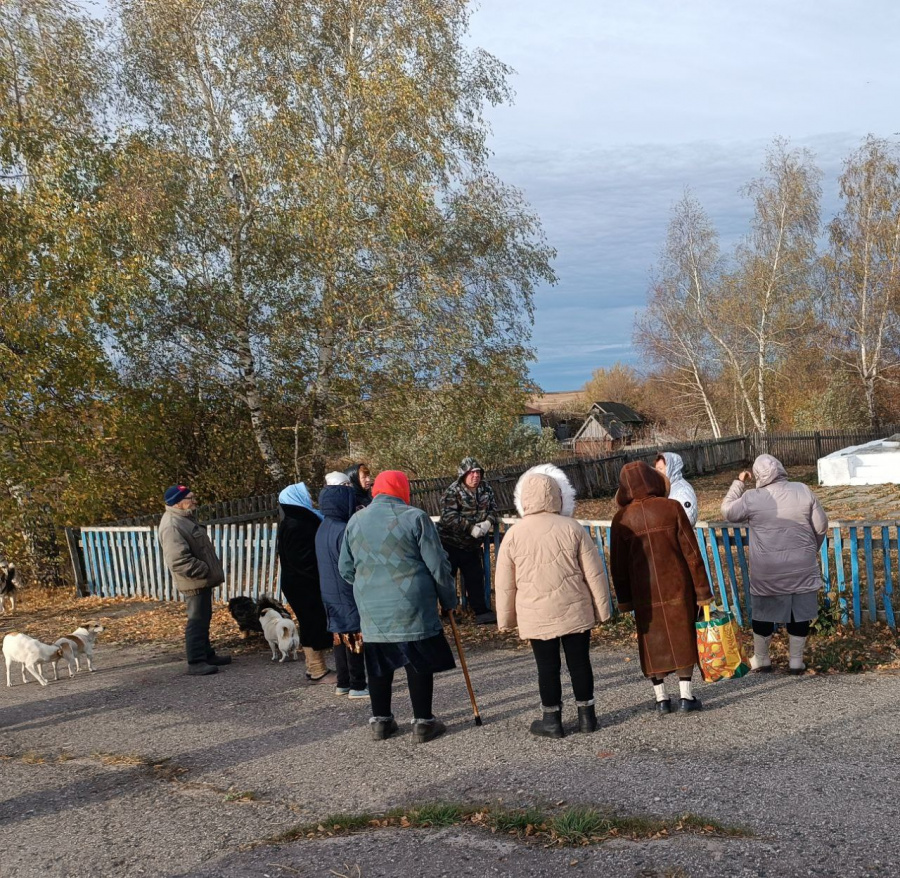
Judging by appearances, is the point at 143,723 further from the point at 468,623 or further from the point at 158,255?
the point at 158,255

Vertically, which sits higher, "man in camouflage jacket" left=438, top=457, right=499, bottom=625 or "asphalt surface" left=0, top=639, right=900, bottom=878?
"man in camouflage jacket" left=438, top=457, right=499, bottom=625

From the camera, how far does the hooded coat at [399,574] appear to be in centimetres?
556

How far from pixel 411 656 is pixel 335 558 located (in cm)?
130

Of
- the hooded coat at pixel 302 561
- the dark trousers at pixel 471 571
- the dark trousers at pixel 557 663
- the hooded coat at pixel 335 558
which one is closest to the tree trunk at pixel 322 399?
the dark trousers at pixel 471 571

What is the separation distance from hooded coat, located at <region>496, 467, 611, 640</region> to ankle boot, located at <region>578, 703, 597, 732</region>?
1.75 feet

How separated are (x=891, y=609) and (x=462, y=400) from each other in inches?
429

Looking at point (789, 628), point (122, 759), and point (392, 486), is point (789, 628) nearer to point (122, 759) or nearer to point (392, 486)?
point (392, 486)

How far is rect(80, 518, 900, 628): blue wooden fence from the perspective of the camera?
775 centimetres

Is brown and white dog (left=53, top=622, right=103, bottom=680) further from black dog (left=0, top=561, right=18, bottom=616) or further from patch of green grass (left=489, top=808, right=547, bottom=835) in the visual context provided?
patch of green grass (left=489, top=808, right=547, bottom=835)

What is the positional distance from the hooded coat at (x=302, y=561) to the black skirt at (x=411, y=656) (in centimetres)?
181

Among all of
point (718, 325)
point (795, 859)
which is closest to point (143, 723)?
point (795, 859)

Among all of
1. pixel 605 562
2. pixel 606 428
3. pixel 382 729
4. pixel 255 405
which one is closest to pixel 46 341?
pixel 255 405

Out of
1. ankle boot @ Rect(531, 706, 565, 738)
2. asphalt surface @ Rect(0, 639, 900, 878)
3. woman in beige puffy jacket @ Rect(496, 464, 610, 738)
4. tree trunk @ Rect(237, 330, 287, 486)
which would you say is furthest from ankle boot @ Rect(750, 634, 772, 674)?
tree trunk @ Rect(237, 330, 287, 486)

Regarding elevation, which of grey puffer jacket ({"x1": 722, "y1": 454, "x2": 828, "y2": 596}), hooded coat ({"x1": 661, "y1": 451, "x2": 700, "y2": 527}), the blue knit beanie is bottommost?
grey puffer jacket ({"x1": 722, "y1": 454, "x2": 828, "y2": 596})
